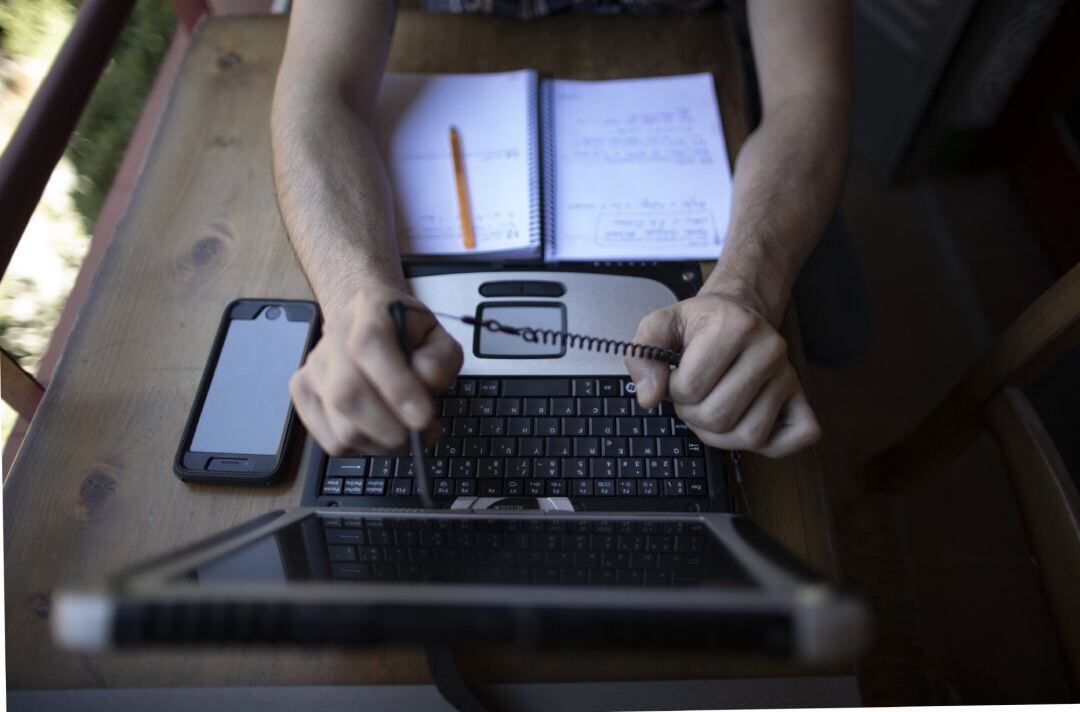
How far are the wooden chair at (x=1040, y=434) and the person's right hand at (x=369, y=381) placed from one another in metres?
0.64

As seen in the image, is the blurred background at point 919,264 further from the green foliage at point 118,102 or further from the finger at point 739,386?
the finger at point 739,386

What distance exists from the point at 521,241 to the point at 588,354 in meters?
0.17

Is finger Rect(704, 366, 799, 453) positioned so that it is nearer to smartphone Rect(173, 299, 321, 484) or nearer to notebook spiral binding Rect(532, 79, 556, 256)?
notebook spiral binding Rect(532, 79, 556, 256)

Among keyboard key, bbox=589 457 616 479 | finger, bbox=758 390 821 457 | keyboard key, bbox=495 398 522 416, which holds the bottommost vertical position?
keyboard key, bbox=589 457 616 479

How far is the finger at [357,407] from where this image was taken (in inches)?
22.0

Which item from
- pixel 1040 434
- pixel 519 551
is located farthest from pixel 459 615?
pixel 1040 434

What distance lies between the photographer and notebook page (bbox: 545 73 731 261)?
815mm

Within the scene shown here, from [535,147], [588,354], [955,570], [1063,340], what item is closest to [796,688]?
[588,354]

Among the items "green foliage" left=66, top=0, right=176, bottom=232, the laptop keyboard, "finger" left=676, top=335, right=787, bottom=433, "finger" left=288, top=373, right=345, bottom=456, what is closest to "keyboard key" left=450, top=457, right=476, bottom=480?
the laptop keyboard

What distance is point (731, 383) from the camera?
0.63m

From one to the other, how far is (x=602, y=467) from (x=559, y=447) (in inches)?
1.8

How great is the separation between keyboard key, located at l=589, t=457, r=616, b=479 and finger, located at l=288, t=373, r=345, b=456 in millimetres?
226

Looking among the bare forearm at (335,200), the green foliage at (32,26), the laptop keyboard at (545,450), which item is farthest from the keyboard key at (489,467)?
the green foliage at (32,26)

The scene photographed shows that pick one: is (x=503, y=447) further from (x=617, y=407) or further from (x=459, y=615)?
(x=459, y=615)
